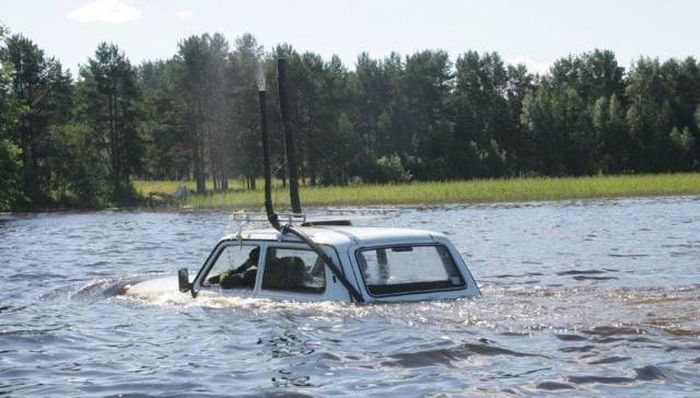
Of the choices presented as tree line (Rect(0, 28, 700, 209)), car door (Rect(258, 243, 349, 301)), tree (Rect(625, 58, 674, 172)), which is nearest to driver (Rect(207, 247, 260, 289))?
car door (Rect(258, 243, 349, 301))

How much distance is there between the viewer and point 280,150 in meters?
90.7

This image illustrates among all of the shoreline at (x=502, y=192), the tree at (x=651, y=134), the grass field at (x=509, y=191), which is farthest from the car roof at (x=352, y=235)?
the tree at (x=651, y=134)

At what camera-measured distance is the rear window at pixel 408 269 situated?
1037 cm

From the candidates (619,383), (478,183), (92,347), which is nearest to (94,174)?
(478,183)

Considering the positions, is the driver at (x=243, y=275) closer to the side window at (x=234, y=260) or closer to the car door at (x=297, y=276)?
the side window at (x=234, y=260)

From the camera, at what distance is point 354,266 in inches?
401

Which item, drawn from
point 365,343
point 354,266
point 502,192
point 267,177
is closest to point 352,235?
point 354,266

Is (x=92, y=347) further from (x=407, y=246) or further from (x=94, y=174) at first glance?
(x=94, y=174)

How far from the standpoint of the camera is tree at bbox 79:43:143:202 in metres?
84.2

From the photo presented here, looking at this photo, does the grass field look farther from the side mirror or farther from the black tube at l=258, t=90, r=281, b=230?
the side mirror

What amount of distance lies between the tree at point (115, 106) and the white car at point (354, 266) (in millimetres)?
73985

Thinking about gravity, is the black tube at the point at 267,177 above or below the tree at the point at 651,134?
below

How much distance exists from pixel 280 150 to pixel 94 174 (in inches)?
935

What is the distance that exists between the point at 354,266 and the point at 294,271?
0.98 m
